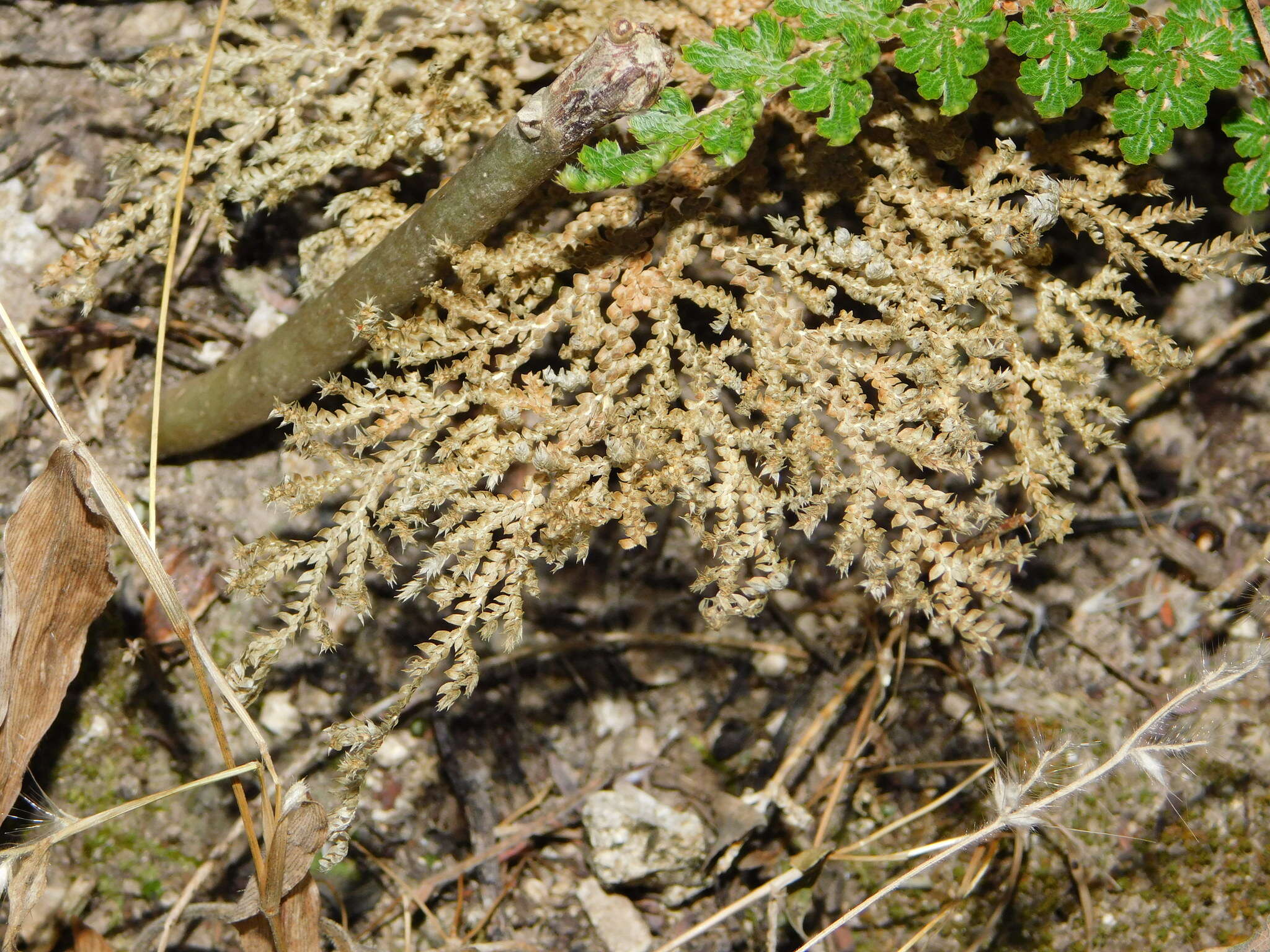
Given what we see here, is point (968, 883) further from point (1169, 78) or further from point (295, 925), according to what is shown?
point (1169, 78)

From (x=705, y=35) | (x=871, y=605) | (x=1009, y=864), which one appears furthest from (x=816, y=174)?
(x=1009, y=864)

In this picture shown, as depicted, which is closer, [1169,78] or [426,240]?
[1169,78]

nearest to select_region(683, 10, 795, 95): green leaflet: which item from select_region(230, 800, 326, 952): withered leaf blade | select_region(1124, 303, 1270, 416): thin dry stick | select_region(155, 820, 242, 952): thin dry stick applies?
select_region(1124, 303, 1270, 416): thin dry stick

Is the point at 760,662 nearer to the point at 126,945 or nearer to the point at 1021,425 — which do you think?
the point at 1021,425

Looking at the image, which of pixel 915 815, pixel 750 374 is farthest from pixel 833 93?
pixel 915 815

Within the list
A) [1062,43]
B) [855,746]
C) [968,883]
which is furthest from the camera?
[855,746]

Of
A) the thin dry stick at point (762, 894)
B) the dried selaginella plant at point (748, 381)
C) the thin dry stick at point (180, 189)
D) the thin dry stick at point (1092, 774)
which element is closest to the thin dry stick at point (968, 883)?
the thin dry stick at point (1092, 774)
